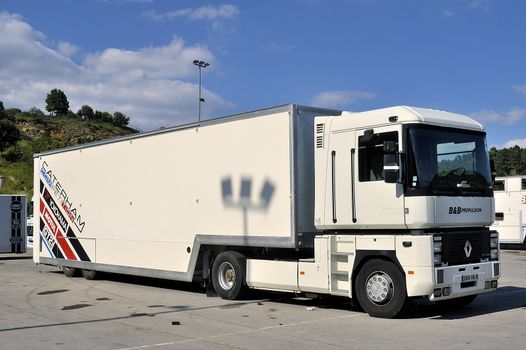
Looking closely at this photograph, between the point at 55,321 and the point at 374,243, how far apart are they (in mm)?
5307

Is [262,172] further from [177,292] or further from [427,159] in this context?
[177,292]

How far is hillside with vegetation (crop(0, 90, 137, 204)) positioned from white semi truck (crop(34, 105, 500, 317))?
39.5 metres

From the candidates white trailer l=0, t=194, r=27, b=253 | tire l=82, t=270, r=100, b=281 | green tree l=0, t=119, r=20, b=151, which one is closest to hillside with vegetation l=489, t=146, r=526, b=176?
white trailer l=0, t=194, r=27, b=253

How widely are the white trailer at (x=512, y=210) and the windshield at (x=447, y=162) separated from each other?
53.8 feet

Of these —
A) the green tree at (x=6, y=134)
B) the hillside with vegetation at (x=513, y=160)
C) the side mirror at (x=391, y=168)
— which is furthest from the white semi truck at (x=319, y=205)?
the green tree at (x=6, y=134)

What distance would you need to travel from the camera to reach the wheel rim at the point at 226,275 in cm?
1184

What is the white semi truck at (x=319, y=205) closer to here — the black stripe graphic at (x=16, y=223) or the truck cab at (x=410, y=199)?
the truck cab at (x=410, y=199)

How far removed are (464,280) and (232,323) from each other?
3736 mm

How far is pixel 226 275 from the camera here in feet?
39.5

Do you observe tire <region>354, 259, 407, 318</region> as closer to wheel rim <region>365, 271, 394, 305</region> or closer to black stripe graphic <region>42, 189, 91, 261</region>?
wheel rim <region>365, 271, 394, 305</region>

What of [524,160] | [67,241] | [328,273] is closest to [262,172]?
[328,273]

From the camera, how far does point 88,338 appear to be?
8.21 meters

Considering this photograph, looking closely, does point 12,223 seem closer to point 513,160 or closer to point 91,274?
point 91,274

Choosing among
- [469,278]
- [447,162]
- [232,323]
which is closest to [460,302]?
[469,278]
